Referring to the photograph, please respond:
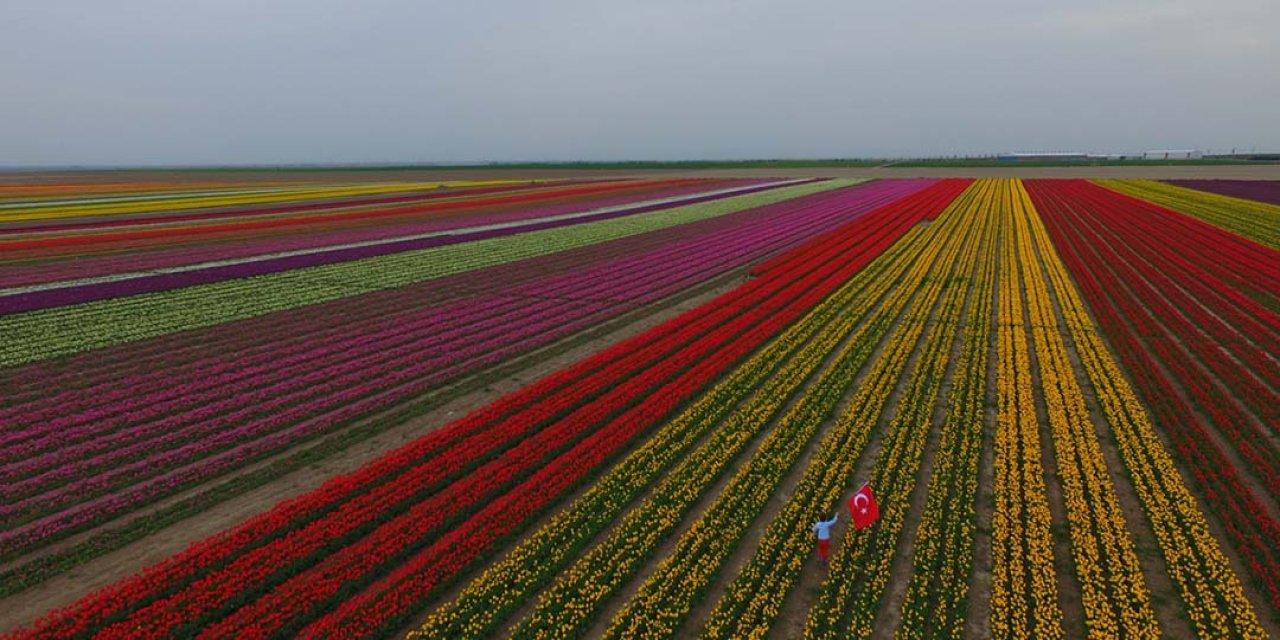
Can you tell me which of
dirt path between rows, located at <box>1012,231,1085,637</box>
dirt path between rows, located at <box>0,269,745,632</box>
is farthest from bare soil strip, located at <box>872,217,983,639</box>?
dirt path between rows, located at <box>0,269,745,632</box>

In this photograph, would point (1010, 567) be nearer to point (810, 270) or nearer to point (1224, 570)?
point (1224, 570)

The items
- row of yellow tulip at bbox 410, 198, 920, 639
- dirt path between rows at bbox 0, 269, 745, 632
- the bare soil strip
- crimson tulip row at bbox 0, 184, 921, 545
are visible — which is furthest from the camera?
crimson tulip row at bbox 0, 184, 921, 545

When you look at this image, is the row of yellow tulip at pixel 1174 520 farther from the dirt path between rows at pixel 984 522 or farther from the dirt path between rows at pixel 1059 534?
the dirt path between rows at pixel 984 522

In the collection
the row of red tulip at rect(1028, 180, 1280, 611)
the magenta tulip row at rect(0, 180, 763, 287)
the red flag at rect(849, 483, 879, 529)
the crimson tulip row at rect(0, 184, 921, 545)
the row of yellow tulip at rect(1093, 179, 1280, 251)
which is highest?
the row of yellow tulip at rect(1093, 179, 1280, 251)

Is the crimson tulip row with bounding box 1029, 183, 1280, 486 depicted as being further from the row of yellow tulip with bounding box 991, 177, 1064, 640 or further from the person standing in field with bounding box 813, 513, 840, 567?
the person standing in field with bounding box 813, 513, 840, 567

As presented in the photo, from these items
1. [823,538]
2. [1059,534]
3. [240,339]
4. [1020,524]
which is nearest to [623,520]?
[823,538]

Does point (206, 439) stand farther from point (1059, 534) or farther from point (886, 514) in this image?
point (1059, 534)

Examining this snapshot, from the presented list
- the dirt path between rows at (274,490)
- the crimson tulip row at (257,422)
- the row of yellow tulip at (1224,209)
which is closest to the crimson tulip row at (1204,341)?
the row of yellow tulip at (1224,209)
